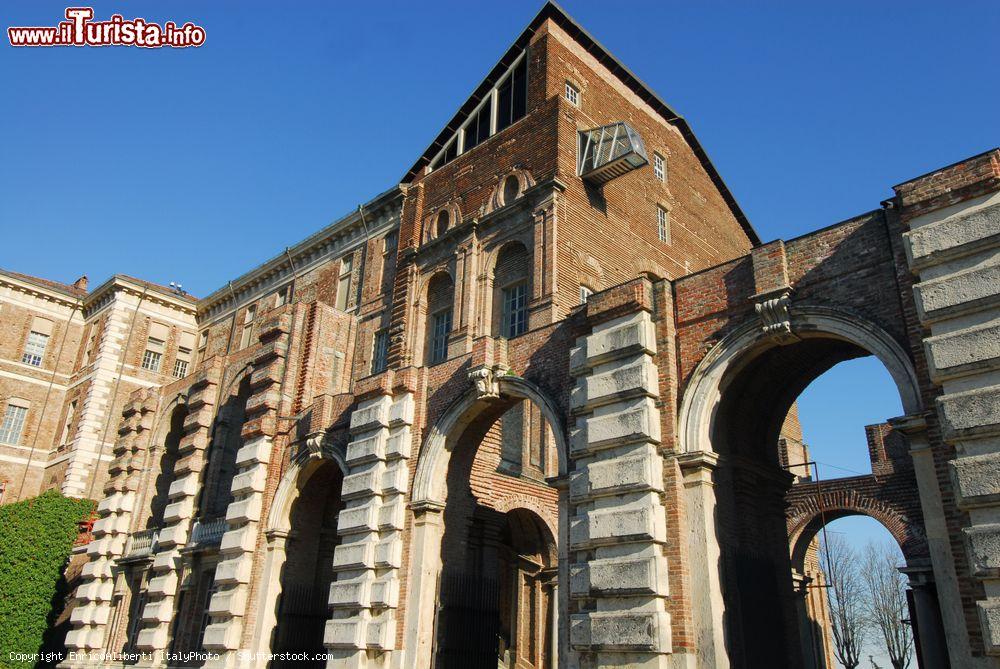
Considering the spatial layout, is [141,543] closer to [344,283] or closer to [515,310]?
[344,283]

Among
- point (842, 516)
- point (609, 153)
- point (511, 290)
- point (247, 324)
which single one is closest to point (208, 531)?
point (511, 290)

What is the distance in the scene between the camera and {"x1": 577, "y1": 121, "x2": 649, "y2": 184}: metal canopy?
74.2ft

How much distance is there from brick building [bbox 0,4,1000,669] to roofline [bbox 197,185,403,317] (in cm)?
15

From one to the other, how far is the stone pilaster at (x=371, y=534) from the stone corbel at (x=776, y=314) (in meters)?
8.22

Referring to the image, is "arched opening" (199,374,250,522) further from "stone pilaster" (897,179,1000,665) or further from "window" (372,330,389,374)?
"stone pilaster" (897,179,1000,665)

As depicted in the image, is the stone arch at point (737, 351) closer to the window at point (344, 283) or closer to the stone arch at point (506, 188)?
the stone arch at point (506, 188)

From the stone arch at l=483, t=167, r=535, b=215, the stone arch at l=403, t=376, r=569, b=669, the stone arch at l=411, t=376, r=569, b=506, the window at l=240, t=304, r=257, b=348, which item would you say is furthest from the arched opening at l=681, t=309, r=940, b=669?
the window at l=240, t=304, r=257, b=348

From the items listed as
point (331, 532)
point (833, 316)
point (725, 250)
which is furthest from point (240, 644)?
point (725, 250)

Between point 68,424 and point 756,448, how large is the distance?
34104 millimetres

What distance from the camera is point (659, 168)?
27.9m

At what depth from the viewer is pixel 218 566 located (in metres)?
21.0

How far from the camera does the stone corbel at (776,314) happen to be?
1340cm

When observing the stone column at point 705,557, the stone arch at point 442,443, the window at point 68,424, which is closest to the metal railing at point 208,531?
the stone arch at point 442,443

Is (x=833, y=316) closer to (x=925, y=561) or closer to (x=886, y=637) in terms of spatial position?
(x=925, y=561)
